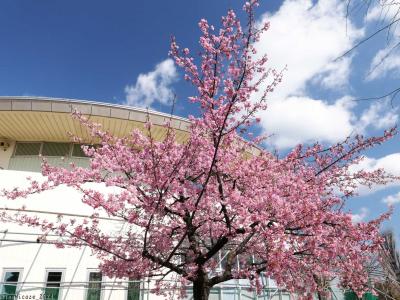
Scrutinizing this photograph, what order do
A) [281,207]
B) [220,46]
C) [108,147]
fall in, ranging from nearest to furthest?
[220,46], [281,207], [108,147]

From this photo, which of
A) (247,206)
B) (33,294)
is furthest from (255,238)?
(33,294)

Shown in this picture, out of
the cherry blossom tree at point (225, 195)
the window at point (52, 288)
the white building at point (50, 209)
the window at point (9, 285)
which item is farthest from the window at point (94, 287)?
the cherry blossom tree at point (225, 195)

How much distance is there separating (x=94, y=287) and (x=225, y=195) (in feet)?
22.7

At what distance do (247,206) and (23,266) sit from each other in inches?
310

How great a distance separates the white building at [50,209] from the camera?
10.4 meters

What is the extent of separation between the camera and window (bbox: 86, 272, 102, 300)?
35.2 ft

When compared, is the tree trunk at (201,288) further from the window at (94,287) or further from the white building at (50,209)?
the window at (94,287)

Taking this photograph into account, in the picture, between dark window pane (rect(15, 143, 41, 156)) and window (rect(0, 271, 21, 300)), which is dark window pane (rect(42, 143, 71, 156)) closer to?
dark window pane (rect(15, 143, 41, 156))

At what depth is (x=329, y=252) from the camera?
6289 millimetres

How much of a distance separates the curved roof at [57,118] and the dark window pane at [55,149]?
0.21 meters

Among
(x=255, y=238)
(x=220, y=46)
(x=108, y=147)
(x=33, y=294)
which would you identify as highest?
(x=220, y=46)

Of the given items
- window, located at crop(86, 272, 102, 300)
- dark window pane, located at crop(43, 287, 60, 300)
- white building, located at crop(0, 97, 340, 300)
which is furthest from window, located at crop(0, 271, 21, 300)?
window, located at crop(86, 272, 102, 300)

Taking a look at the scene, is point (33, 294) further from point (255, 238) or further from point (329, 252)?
point (329, 252)

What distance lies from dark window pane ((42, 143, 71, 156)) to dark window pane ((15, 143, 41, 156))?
→ 274 mm
